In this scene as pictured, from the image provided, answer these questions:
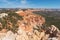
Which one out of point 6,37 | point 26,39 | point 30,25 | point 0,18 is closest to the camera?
point 6,37

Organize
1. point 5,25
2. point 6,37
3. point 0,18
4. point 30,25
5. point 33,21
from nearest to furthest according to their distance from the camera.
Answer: point 6,37 < point 5,25 < point 0,18 < point 30,25 < point 33,21

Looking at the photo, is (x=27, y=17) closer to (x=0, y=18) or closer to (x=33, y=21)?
(x=33, y=21)

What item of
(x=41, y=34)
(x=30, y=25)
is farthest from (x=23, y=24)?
(x=41, y=34)

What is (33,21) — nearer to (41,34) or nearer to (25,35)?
(41,34)

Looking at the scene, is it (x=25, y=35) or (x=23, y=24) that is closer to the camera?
(x=25, y=35)

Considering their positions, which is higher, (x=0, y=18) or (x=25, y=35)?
(x=0, y=18)

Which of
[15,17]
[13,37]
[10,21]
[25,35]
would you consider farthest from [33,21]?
[13,37]
